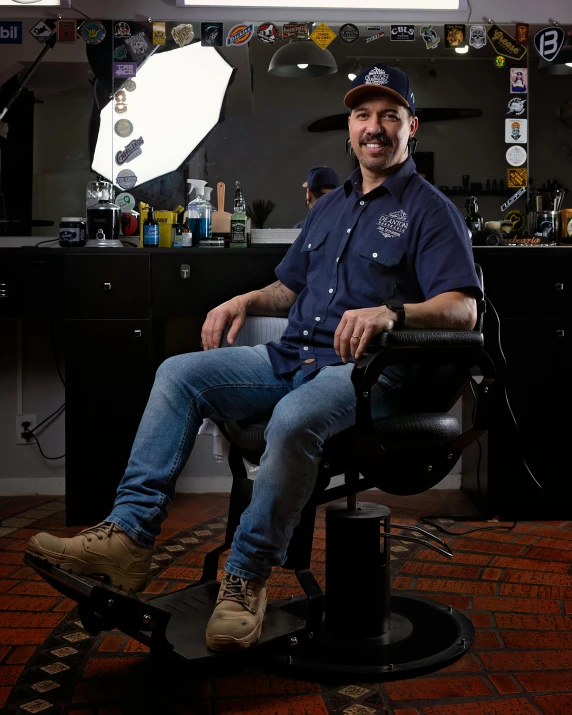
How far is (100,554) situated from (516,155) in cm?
265

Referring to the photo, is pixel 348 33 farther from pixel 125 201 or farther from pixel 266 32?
pixel 125 201

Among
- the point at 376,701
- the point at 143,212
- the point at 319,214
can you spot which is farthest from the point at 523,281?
the point at 376,701

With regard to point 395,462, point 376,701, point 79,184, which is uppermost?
point 79,184

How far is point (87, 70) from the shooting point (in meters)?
3.53

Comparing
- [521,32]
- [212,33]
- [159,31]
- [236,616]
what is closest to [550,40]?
[521,32]

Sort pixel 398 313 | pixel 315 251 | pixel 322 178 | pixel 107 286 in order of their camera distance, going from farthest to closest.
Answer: pixel 322 178
pixel 107 286
pixel 315 251
pixel 398 313

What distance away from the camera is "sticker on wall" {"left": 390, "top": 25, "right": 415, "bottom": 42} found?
3.53m

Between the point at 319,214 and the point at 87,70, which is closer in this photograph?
the point at 319,214

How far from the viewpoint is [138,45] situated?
3.56 metres

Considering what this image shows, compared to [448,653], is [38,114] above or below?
above

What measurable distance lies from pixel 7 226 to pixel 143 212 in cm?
65

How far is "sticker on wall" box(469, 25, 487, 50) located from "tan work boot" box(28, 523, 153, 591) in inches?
108

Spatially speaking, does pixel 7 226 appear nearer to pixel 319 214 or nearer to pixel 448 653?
pixel 319 214

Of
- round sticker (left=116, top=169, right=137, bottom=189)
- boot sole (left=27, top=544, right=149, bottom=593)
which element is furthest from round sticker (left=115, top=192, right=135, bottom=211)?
boot sole (left=27, top=544, right=149, bottom=593)
